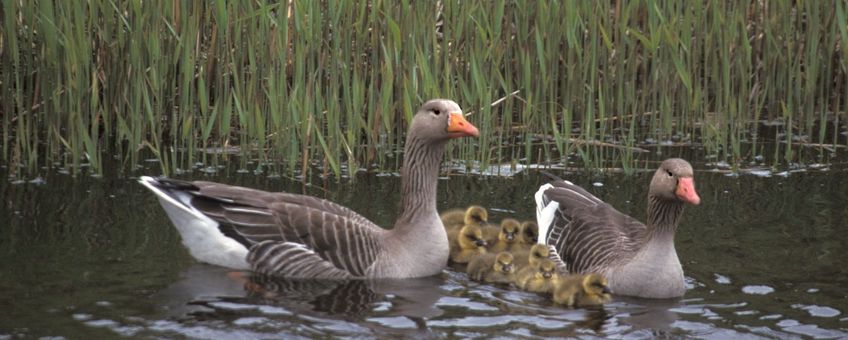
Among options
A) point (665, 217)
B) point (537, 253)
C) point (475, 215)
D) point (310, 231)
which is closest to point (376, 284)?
point (310, 231)

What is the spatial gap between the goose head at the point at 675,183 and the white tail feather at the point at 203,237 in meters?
2.76

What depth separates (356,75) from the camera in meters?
10.7

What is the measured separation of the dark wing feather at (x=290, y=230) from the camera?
884 centimetres

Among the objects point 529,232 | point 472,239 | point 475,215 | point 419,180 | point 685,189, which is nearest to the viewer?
point 685,189

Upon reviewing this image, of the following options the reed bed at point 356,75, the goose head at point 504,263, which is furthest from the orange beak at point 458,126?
the reed bed at point 356,75

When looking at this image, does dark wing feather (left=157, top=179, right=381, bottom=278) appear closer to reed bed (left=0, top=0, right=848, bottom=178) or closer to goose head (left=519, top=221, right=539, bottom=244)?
goose head (left=519, top=221, right=539, bottom=244)

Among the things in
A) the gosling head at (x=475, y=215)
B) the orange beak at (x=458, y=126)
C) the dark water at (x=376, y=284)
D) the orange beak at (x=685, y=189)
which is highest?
the orange beak at (x=458, y=126)

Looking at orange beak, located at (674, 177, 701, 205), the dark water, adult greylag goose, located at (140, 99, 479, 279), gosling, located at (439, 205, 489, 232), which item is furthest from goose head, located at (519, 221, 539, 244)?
orange beak, located at (674, 177, 701, 205)

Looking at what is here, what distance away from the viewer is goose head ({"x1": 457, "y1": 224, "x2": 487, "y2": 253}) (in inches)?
369

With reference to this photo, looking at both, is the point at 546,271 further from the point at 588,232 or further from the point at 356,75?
the point at 356,75

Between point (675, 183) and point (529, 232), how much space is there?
178 cm

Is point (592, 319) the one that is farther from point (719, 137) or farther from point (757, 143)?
point (757, 143)

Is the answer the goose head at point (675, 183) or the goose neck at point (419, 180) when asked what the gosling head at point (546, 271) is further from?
the goose neck at point (419, 180)

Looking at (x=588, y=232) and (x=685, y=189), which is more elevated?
(x=685, y=189)
